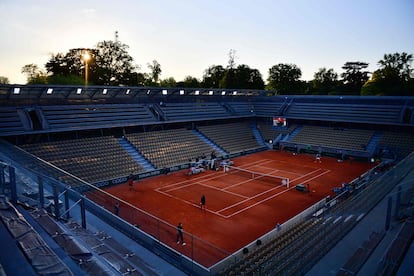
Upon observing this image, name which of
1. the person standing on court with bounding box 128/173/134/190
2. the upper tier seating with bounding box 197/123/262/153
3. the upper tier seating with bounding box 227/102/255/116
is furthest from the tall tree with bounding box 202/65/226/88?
the person standing on court with bounding box 128/173/134/190

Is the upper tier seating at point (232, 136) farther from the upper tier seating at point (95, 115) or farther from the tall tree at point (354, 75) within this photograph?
the tall tree at point (354, 75)

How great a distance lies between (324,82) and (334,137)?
47.3m

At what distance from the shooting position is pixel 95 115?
113 feet

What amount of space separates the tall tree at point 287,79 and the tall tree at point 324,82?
5.05 meters

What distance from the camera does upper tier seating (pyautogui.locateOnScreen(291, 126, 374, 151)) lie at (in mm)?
41594

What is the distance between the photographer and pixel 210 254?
621 inches

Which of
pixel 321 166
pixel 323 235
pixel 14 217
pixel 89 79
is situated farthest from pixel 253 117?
pixel 14 217

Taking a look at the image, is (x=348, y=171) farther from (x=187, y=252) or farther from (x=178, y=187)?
(x=187, y=252)

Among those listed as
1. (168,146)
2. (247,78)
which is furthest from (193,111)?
(247,78)

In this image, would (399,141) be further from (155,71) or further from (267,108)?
(155,71)

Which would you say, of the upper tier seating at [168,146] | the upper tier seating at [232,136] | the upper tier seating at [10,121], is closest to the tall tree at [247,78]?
the upper tier seating at [232,136]

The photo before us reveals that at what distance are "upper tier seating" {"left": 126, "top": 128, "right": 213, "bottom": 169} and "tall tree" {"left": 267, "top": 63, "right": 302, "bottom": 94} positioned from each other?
46.3m

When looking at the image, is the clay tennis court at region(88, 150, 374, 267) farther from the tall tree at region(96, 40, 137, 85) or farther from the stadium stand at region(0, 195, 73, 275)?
the tall tree at region(96, 40, 137, 85)

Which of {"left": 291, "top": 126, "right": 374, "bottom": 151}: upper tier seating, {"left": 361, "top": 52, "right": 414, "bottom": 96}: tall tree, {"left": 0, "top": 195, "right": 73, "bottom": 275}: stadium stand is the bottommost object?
{"left": 291, "top": 126, "right": 374, "bottom": 151}: upper tier seating
